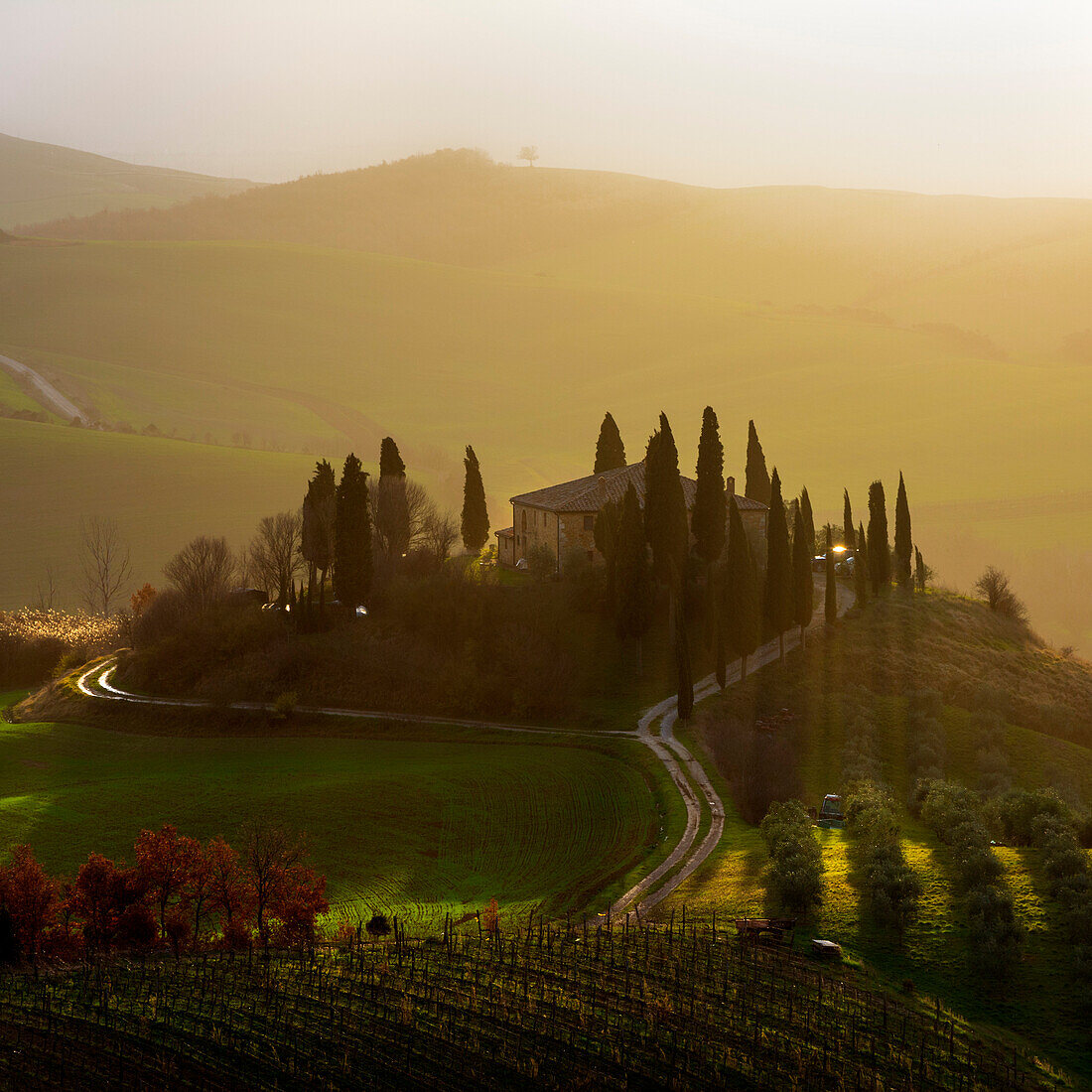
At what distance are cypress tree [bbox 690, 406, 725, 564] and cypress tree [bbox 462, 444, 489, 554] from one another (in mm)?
19675

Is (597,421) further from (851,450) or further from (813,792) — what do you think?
(813,792)

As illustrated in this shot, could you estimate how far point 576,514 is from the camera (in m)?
61.6

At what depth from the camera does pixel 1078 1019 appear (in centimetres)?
2017

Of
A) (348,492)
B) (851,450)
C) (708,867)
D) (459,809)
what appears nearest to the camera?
(708,867)

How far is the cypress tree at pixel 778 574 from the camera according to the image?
5453 centimetres

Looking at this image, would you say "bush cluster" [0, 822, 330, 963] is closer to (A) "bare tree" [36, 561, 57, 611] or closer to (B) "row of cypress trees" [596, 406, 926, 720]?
(B) "row of cypress trees" [596, 406, 926, 720]

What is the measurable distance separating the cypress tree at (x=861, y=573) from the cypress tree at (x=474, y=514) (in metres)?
25.6

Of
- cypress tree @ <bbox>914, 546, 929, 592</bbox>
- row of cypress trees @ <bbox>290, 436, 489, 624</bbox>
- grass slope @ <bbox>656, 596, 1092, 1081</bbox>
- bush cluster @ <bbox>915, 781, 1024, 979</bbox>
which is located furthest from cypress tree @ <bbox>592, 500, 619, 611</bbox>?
cypress tree @ <bbox>914, 546, 929, 592</bbox>

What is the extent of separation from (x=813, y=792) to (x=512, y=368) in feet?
535

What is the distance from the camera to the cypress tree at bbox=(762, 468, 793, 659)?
54.5 meters

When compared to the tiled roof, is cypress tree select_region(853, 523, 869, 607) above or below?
below

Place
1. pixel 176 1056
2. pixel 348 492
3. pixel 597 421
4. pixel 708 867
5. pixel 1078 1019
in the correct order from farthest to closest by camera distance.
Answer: pixel 597 421
pixel 348 492
pixel 708 867
pixel 1078 1019
pixel 176 1056

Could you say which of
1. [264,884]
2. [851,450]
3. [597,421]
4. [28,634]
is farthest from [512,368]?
[264,884]

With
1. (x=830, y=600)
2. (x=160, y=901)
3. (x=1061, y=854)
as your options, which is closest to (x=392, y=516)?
(x=830, y=600)
